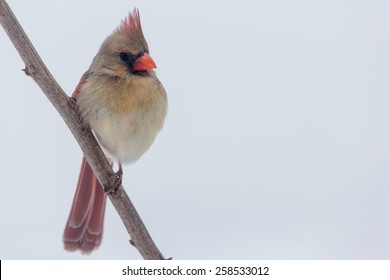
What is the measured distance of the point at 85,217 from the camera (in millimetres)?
2209

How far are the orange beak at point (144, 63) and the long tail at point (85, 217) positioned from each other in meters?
0.51

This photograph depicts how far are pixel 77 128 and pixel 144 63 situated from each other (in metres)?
0.36

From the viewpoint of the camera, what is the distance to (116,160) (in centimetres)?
220

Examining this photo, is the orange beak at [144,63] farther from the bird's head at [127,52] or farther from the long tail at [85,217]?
the long tail at [85,217]

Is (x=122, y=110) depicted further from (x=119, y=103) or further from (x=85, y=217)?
(x=85, y=217)

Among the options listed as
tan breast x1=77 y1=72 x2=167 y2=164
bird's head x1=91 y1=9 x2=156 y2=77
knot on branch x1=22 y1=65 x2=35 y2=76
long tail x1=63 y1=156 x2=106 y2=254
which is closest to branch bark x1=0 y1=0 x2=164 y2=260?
knot on branch x1=22 y1=65 x2=35 y2=76

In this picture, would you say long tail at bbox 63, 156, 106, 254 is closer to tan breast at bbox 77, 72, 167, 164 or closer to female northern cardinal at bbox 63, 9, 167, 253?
female northern cardinal at bbox 63, 9, 167, 253

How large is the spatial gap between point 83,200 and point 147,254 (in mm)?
589

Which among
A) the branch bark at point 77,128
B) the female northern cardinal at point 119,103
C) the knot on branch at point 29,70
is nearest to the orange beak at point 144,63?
the female northern cardinal at point 119,103

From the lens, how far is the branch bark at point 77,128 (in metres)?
1.64

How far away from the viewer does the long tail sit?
2162 mm

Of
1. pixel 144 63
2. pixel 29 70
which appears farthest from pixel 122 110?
pixel 29 70

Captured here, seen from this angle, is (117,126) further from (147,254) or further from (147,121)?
(147,254)
